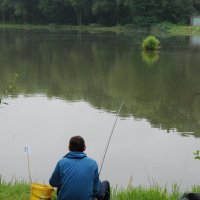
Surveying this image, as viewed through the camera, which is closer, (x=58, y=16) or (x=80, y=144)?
(x=80, y=144)

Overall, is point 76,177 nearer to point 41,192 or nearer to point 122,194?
point 41,192

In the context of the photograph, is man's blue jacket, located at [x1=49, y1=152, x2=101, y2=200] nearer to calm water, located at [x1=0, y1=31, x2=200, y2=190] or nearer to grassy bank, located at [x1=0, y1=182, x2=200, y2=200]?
grassy bank, located at [x1=0, y1=182, x2=200, y2=200]

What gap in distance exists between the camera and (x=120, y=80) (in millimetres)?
19562

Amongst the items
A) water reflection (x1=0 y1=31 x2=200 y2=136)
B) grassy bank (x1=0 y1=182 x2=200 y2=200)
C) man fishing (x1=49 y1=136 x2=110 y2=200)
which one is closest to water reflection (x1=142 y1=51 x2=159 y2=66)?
water reflection (x1=0 y1=31 x2=200 y2=136)

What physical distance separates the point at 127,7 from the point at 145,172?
62696 mm

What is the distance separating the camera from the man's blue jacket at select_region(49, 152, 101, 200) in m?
4.78

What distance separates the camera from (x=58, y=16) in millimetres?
74750

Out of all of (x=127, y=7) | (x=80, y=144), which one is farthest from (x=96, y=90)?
(x=127, y=7)

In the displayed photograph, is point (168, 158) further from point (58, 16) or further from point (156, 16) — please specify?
point (58, 16)

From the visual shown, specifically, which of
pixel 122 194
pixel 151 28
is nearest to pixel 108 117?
pixel 122 194

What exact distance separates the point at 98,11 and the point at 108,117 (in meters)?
57.4

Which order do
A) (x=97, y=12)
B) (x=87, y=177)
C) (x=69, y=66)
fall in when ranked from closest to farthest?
(x=87, y=177) < (x=69, y=66) < (x=97, y=12)

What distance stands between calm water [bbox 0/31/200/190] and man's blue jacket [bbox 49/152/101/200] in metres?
1.63

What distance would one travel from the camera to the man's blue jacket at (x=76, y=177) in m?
4.78
